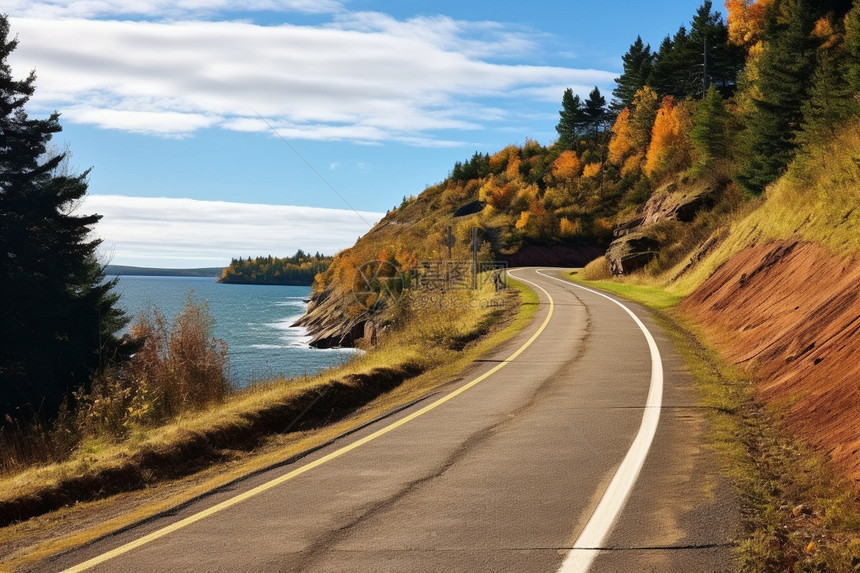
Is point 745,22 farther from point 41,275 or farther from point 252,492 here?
point 252,492

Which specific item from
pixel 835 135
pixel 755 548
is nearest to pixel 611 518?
pixel 755 548

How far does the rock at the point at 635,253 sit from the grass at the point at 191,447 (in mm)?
29840

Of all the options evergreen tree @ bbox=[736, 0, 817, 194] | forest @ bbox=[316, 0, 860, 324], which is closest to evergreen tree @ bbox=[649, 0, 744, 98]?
forest @ bbox=[316, 0, 860, 324]

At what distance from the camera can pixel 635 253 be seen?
4547cm

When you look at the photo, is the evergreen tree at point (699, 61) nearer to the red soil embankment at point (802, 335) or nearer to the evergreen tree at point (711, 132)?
the evergreen tree at point (711, 132)

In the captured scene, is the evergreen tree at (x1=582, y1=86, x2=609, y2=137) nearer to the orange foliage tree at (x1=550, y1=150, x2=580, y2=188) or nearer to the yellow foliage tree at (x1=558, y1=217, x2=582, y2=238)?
the orange foliage tree at (x1=550, y1=150, x2=580, y2=188)

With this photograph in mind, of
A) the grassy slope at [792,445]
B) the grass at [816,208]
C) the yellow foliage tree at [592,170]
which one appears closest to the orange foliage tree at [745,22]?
the yellow foliage tree at [592,170]

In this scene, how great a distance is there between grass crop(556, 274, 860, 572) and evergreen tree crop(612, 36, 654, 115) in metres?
94.8

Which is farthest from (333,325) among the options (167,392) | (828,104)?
(167,392)

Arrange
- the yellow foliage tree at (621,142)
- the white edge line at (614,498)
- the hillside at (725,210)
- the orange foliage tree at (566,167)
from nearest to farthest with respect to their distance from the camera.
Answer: the white edge line at (614,498) → the hillside at (725,210) → the yellow foliage tree at (621,142) → the orange foliage tree at (566,167)

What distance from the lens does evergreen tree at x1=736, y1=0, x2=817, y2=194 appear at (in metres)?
37.2

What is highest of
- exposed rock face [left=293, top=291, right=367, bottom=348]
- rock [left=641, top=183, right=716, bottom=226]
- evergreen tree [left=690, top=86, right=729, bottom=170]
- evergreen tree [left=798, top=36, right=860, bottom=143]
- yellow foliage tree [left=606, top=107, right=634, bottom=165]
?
yellow foliage tree [left=606, top=107, right=634, bottom=165]

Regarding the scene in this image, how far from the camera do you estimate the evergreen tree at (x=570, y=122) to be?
117 m

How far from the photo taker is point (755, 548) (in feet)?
16.8
